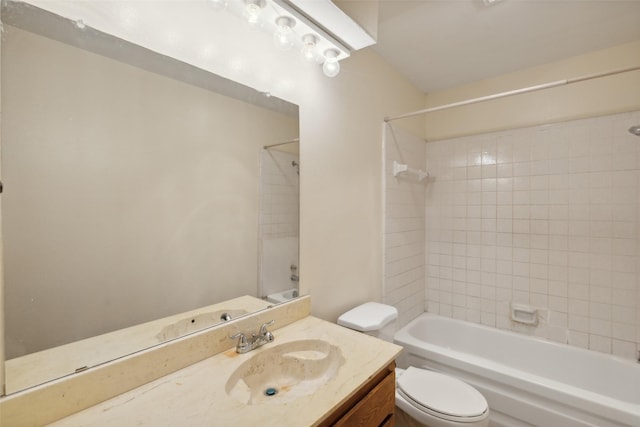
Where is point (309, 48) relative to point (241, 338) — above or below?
above

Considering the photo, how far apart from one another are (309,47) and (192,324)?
1.32m

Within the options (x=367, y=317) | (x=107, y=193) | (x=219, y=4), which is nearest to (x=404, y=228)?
(x=367, y=317)

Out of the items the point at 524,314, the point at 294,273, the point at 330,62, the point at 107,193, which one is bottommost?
the point at 524,314

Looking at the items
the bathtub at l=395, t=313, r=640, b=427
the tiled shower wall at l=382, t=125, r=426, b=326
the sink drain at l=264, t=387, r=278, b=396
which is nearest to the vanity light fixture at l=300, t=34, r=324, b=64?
the tiled shower wall at l=382, t=125, r=426, b=326

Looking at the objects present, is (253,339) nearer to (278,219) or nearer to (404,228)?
(278,219)

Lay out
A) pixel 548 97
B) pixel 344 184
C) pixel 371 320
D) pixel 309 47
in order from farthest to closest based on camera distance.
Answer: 1. pixel 548 97
2. pixel 344 184
3. pixel 371 320
4. pixel 309 47

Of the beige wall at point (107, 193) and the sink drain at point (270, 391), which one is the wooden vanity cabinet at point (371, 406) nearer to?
the sink drain at point (270, 391)

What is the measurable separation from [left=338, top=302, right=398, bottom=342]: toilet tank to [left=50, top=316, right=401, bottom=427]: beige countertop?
497mm

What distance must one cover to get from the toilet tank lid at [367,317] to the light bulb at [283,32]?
1.41 metres

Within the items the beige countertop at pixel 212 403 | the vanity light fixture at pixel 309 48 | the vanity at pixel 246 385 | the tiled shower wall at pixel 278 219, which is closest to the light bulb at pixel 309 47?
the vanity light fixture at pixel 309 48

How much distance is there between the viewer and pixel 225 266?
1186mm

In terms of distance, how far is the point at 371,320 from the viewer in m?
1.58

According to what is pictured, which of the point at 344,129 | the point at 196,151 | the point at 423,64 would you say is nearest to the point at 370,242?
the point at 344,129

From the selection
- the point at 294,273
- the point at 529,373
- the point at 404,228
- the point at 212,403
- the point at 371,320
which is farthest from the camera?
the point at 404,228
